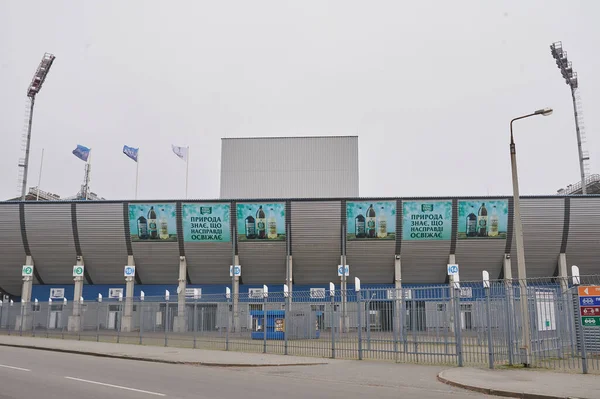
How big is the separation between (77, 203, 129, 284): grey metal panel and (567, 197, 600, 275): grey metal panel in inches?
1550

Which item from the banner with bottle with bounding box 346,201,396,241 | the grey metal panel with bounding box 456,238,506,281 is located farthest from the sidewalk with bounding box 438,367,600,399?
the grey metal panel with bounding box 456,238,506,281

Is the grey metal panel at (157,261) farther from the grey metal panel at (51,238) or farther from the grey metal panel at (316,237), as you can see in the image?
the grey metal panel at (316,237)

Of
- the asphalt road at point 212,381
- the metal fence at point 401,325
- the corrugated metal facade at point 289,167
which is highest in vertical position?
the corrugated metal facade at point 289,167

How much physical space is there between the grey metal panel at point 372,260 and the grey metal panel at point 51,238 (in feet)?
84.0

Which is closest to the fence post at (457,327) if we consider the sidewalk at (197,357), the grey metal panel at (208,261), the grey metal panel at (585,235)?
the sidewalk at (197,357)

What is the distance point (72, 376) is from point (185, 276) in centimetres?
3811

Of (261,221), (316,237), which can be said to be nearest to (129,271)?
(261,221)

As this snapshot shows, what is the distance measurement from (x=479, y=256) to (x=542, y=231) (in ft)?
18.8

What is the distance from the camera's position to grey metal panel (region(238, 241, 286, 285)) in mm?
51781

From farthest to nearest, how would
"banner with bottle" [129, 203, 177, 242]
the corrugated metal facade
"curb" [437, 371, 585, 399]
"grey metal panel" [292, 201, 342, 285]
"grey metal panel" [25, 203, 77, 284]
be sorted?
the corrugated metal facade → "banner with bottle" [129, 203, 177, 242] → "grey metal panel" [25, 203, 77, 284] → "grey metal panel" [292, 201, 342, 285] → "curb" [437, 371, 585, 399]

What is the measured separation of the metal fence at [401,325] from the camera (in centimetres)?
1836

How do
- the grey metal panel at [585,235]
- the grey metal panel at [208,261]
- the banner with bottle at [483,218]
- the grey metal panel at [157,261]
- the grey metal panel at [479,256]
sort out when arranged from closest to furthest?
the grey metal panel at [585,235] → the banner with bottle at [483,218] → the grey metal panel at [479,256] → the grey metal panel at [208,261] → the grey metal panel at [157,261]

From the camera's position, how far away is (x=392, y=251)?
51.4 metres

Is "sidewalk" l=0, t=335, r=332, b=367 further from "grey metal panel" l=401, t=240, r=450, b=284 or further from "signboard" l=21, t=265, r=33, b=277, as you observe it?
"grey metal panel" l=401, t=240, r=450, b=284
